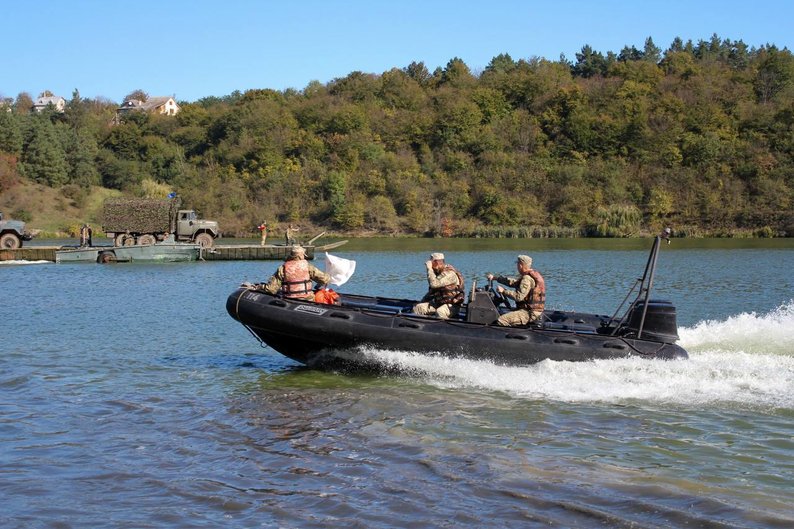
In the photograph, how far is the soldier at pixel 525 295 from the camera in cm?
1261

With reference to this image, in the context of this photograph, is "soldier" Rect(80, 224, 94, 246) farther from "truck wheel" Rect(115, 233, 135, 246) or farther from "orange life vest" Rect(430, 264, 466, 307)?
"orange life vest" Rect(430, 264, 466, 307)

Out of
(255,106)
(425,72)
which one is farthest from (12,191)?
(425,72)

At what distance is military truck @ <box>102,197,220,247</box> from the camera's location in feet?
149

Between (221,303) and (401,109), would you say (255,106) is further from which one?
(221,303)

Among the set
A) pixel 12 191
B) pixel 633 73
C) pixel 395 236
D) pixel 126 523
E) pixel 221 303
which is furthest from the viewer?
pixel 633 73

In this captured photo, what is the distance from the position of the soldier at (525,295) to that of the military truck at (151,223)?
113ft

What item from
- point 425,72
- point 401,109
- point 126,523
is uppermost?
point 425,72

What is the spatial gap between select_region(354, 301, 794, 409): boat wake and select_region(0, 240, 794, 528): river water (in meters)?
0.03

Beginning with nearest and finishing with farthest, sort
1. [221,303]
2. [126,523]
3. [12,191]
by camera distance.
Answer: [126,523] → [221,303] → [12,191]

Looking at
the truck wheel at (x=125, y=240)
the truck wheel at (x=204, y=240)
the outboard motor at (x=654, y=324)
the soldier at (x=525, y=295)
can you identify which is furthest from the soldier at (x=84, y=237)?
the outboard motor at (x=654, y=324)

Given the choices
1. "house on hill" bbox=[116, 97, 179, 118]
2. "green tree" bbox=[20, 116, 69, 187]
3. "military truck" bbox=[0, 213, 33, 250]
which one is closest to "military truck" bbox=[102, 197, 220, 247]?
"military truck" bbox=[0, 213, 33, 250]

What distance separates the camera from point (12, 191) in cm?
8200

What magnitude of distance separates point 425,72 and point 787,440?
108980 millimetres

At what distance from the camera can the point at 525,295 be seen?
1262cm
